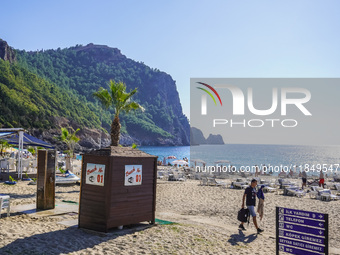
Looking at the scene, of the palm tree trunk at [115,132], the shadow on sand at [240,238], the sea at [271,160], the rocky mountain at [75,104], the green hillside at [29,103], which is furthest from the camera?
the rocky mountain at [75,104]

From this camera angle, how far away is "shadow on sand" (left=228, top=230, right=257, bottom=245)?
271 inches

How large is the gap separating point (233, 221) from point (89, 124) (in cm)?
9089

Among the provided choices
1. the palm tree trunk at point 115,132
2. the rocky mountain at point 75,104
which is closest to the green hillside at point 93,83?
the rocky mountain at point 75,104

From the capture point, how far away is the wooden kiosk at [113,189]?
665 cm

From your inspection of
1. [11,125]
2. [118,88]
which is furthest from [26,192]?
[11,125]

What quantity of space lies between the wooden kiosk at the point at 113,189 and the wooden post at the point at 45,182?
2.33 metres

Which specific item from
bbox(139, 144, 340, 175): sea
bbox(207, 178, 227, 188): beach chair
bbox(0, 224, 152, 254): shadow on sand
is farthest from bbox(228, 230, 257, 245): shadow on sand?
bbox(139, 144, 340, 175): sea

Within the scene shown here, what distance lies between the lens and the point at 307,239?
5113 mm

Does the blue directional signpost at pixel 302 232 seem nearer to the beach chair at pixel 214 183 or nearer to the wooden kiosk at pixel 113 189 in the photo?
the wooden kiosk at pixel 113 189

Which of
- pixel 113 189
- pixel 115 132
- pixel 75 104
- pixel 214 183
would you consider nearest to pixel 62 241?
pixel 113 189

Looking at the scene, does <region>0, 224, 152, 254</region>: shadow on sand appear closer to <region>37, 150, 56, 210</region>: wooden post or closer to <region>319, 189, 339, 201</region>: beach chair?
<region>37, 150, 56, 210</region>: wooden post

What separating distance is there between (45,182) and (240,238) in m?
5.18

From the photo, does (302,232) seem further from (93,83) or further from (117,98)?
(93,83)

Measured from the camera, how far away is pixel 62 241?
5.96 metres
